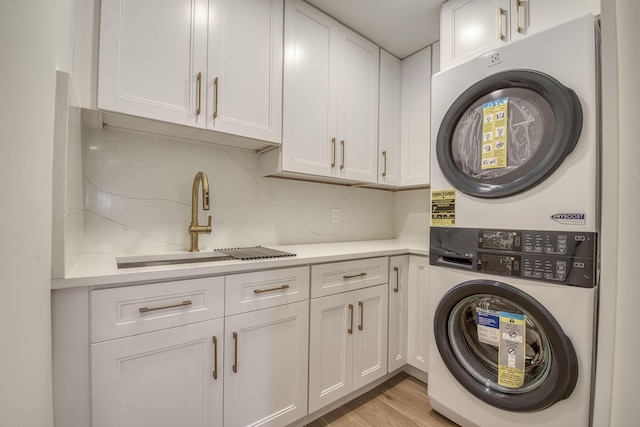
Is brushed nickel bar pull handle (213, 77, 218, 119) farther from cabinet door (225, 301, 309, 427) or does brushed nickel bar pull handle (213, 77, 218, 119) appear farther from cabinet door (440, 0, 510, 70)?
cabinet door (440, 0, 510, 70)

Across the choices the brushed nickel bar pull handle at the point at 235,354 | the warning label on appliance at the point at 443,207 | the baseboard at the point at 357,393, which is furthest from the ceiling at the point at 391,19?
the baseboard at the point at 357,393

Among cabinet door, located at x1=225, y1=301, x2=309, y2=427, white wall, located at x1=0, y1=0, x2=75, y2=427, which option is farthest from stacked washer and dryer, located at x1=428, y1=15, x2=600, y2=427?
white wall, located at x1=0, y1=0, x2=75, y2=427

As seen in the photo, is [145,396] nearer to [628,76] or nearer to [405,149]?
[628,76]

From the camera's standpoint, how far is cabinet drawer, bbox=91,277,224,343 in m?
0.90

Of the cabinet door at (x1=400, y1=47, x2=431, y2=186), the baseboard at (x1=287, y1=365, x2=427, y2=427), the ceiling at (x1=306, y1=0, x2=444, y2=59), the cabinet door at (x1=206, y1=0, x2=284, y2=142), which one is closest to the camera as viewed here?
the cabinet door at (x1=206, y1=0, x2=284, y2=142)

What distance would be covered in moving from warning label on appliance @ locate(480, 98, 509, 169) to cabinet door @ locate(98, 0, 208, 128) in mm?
1312

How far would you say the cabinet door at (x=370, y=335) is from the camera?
1.60 m

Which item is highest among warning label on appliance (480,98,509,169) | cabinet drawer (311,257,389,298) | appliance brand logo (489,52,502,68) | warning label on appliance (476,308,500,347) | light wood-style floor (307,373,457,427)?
appliance brand logo (489,52,502,68)

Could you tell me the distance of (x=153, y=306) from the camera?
986 millimetres

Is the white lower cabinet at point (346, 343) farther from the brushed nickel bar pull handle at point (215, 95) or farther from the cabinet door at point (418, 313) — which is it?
the brushed nickel bar pull handle at point (215, 95)

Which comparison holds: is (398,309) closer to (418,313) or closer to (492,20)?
(418,313)

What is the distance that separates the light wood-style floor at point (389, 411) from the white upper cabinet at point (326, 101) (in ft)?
4.57

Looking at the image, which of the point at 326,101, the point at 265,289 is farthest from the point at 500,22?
the point at 265,289

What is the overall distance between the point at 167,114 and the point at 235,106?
322mm
